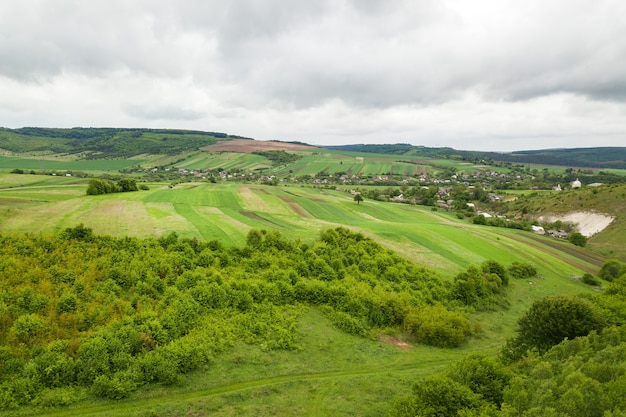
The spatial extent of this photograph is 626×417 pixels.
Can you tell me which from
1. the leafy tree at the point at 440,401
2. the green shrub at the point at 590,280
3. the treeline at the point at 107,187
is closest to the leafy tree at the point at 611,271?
the green shrub at the point at 590,280

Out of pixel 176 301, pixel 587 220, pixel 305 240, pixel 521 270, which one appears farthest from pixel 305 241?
pixel 587 220

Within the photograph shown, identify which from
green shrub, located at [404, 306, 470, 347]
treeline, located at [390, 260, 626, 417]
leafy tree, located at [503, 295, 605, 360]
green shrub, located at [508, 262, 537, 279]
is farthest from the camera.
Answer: green shrub, located at [508, 262, 537, 279]

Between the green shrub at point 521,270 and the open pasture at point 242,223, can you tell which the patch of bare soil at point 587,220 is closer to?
the open pasture at point 242,223

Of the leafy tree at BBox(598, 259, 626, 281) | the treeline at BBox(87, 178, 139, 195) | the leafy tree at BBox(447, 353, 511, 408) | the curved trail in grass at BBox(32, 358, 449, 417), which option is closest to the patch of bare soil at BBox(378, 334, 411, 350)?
the curved trail in grass at BBox(32, 358, 449, 417)

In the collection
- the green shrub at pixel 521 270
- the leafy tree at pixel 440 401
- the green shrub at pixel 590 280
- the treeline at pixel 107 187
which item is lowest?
the green shrub at pixel 590 280

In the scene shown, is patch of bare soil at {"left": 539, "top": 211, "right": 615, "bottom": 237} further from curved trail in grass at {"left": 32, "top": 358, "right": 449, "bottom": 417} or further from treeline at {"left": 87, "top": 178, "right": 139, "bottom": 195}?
treeline at {"left": 87, "top": 178, "right": 139, "bottom": 195}
